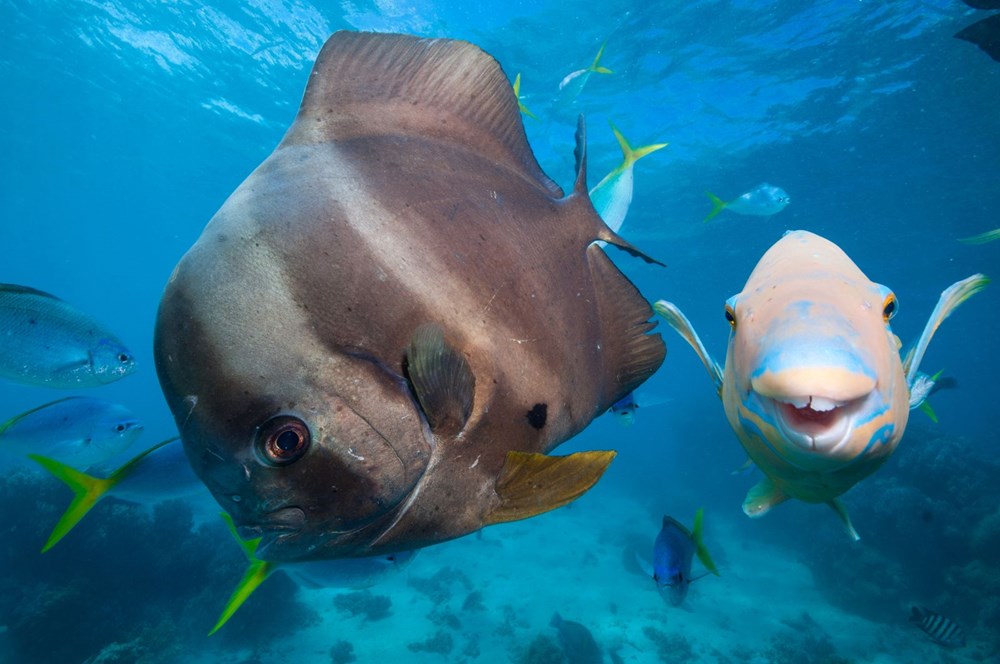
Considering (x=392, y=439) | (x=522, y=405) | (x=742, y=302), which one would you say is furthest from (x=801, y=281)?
(x=392, y=439)

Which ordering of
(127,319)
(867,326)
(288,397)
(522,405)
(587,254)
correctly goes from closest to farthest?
(288,397) → (867,326) → (522,405) → (587,254) → (127,319)

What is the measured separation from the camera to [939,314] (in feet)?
4.77

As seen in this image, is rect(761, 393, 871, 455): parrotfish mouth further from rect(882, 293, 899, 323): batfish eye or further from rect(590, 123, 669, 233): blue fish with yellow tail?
rect(590, 123, 669, 233): blue fish with yellow tail

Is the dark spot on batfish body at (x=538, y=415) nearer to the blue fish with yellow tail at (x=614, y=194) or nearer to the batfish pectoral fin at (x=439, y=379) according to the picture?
the batfish pectoral fin at (x=439, y=379)

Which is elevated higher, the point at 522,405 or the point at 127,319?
the point at 522,405

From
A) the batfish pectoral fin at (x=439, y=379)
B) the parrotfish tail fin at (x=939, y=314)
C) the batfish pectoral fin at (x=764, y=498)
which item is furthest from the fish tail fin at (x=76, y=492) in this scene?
the parrotfish tail fin at (x=939, y=314)

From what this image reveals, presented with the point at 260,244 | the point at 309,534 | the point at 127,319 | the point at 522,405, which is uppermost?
the point at 260,244

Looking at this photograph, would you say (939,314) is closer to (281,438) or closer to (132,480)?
(281,438)

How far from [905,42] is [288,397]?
19850mm

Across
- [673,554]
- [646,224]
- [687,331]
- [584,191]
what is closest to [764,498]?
[687,331]

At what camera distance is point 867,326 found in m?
1.12

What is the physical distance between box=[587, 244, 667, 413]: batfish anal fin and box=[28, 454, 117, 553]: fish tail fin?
5.56 feet

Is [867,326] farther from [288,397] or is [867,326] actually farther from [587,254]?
[288,397]

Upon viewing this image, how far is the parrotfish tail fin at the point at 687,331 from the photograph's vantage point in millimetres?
1718
